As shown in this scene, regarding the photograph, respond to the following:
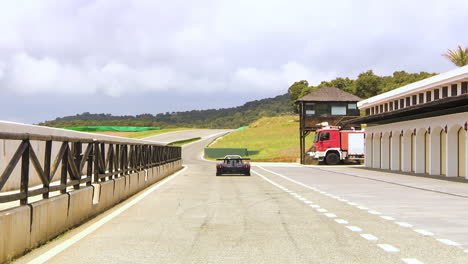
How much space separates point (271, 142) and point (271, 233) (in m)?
92.3

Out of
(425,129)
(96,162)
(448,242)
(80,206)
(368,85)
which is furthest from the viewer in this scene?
(368,85)

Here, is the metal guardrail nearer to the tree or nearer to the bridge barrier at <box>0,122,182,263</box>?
the bridge barrier at <box>0,122,182,263</box>

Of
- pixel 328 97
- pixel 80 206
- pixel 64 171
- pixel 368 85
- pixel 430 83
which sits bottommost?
pixel 80 206

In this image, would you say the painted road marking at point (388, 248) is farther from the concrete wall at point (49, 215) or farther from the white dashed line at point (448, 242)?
the concrete wall at point (49, 215)

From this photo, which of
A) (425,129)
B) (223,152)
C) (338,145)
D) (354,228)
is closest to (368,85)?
(223,152)

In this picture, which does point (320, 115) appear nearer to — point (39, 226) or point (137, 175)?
point (137, 175)

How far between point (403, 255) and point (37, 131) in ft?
37.8

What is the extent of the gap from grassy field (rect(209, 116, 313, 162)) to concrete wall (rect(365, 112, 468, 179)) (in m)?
26.7

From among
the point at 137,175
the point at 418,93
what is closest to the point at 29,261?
the point at 137,175

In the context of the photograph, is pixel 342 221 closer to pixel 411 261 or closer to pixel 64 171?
pixel 411 261

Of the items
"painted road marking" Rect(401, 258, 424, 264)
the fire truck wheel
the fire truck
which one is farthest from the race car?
"painted road marking" Rect(401, 258, 424, 264)

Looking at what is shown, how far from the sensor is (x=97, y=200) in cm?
1311

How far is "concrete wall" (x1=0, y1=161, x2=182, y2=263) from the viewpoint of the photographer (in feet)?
24.2

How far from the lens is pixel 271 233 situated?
10320 mm
